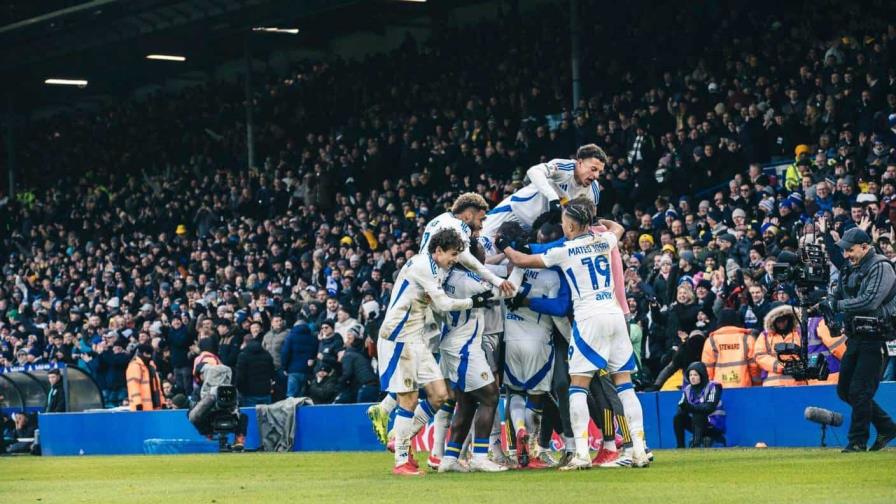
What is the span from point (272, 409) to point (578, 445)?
1073 centimetres

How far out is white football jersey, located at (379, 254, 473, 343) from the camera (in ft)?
41.3

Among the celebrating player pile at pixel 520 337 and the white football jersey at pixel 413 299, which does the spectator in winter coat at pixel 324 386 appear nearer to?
the celebrating player pile at pixel 520 337

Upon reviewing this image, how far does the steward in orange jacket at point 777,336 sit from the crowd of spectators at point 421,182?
1.24 meters

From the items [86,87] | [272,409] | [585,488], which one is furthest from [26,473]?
[86,87]

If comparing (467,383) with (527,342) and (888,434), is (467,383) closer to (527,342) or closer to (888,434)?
(527,342)

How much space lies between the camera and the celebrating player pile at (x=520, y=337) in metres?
12.4

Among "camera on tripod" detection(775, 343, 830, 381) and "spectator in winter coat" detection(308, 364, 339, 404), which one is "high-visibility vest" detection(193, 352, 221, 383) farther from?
"camera on tripod" detection(775, 343, 830, 381)

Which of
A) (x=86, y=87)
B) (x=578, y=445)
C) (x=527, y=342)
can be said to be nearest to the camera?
(x=578, y=445)

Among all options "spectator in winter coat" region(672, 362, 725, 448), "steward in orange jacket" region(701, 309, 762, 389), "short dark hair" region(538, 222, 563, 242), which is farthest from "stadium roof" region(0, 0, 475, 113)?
"short dark hair" region(538, 222, 563, 242)

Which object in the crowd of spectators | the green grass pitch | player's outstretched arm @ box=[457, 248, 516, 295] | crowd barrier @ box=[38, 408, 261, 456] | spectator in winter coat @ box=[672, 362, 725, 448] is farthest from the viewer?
crowd barrier @ box=[38, 408, 261, 456]

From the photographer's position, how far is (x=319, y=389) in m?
22.8

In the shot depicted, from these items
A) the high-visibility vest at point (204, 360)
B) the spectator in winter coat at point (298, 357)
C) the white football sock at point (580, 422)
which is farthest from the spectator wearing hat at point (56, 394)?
the white football sock at point (580, 422)

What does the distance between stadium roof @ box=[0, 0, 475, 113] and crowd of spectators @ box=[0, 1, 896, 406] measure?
1.36 metres

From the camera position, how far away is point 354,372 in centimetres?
2234
